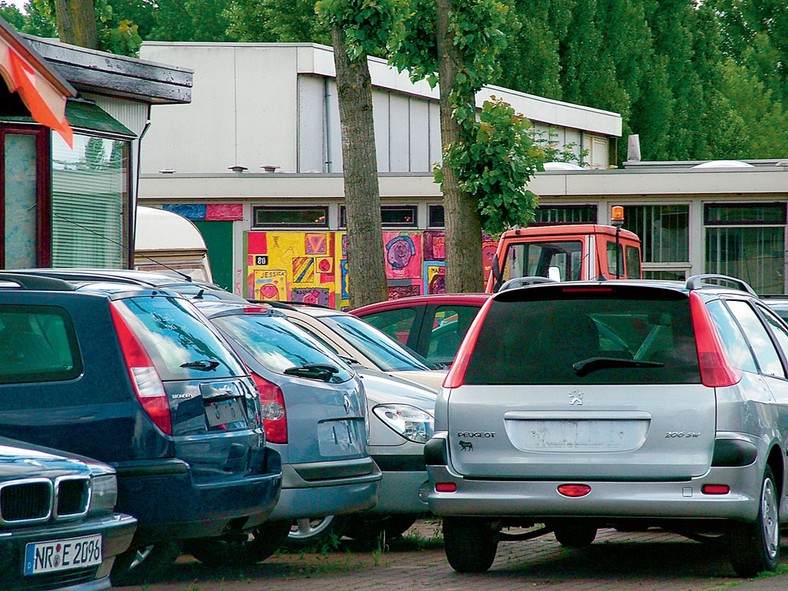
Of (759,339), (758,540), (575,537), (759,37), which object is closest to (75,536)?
(758,540)

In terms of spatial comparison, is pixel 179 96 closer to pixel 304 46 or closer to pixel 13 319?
pixel 13 319

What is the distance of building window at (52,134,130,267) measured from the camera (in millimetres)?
13180

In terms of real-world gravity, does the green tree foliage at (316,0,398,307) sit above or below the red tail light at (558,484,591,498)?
above

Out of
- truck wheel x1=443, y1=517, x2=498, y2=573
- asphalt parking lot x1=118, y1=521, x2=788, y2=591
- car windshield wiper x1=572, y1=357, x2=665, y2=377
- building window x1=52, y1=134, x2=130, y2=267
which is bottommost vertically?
asphalt parking lot x1=118, y1=521, x2=788, y2=591

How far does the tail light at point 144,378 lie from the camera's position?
6.55 meters

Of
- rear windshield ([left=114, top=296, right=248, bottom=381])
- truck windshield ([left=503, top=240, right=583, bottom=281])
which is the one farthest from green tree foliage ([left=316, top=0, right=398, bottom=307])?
rear windshield ([left=114, top=296, right=248, bottom=381])

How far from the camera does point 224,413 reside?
23.0ft

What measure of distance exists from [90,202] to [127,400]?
294 inches

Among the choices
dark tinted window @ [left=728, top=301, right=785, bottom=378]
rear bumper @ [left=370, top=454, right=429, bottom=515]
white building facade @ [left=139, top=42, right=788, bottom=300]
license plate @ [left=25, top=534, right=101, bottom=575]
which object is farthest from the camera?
white building facade @ [left=139, top=42, right=788, bottom=300]

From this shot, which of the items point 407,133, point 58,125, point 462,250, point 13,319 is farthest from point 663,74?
point 13,319

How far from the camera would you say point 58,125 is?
991cm

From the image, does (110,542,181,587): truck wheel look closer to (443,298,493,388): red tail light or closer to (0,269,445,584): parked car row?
(0,269,445,584): parked car row

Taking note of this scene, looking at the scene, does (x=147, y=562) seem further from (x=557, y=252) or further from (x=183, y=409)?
(x=557, y=252)

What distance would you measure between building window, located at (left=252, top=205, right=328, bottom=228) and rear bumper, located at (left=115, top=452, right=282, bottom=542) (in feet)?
67.3
